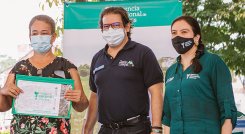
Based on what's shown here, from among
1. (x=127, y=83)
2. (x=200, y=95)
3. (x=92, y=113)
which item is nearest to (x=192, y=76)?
(x=200, y=95)

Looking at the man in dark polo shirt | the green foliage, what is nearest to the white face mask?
the man in dark polo shirt

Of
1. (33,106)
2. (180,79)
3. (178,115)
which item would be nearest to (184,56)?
(180,79)

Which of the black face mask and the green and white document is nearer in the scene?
the black face mask

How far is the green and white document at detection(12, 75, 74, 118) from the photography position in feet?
10.4

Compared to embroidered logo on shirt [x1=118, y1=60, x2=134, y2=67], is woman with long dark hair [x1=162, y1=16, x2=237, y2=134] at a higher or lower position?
lower

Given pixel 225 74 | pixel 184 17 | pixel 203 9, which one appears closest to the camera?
pixel 225 74

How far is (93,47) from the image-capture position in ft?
15.3

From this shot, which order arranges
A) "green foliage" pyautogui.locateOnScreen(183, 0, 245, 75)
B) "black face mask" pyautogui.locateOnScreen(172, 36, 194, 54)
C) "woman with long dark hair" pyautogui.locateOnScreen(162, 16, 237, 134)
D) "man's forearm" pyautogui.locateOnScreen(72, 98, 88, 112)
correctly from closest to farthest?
"woman with long dark hair" pyautogui.locateOnScreen(162, 16, 237, 134) → "black face mask" pyautogui.locateOnScreen(172, 36, 194, 54) → "man's forearm" pyautogui.locateOnScreen(72, 98, 88, 112) → "green foliage" pyautogui.locateOnScreen(183, 0, 245, 75)

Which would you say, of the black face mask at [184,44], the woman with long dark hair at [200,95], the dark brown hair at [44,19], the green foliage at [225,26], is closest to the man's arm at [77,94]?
the dark brown hair at [44,19]

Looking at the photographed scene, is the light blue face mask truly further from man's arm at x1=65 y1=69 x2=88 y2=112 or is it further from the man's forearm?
the man's forearm

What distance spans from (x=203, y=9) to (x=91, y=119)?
26.0 ft

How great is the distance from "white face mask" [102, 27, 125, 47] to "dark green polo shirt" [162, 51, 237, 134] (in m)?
0.64

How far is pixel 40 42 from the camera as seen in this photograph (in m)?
3.20

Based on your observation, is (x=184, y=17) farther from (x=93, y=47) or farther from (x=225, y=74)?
(x=93, y=47)
